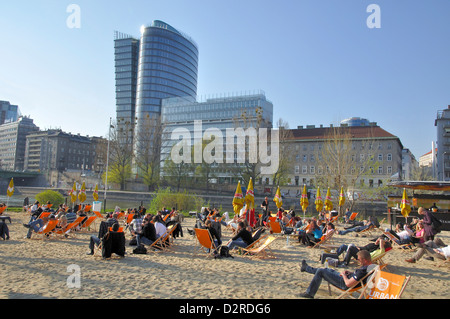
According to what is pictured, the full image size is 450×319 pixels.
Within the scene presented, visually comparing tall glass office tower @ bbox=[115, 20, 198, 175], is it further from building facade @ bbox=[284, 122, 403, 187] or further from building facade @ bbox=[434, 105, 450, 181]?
building facade @ bbox=[434, 105, 450, 181]

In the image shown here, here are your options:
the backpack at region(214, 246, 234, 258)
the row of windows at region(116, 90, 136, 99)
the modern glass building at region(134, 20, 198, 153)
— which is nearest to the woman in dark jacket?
the backpack at region(214, 246, 234, 258)

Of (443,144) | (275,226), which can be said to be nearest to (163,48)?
(443,144)

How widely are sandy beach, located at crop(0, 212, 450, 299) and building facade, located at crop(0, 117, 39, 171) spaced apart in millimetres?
147932

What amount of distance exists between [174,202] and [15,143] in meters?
140

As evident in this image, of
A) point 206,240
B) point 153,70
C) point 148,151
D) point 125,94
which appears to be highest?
point 153,70

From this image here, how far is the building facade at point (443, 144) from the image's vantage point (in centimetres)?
7006

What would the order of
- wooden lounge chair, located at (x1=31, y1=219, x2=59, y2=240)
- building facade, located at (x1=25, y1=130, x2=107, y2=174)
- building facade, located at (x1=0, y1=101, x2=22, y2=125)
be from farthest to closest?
building facade, located at (x1=0, y1=101, x2=22, y2=125), building facade, located at (x1=25, y1=130, x2=107, y2=174), wooden lounge chair, located at (x1=31, y1=219, x2=59, y2=240)

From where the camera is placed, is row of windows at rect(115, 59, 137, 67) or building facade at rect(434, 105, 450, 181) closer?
building facade at rect(434, 105, 450, 181)

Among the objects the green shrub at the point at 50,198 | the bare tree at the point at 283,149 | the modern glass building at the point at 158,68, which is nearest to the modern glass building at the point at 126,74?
the modern glass building at the point at 158,68

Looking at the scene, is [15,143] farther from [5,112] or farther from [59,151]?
[5,112]

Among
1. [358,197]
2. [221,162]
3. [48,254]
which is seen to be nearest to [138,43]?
[221,162]

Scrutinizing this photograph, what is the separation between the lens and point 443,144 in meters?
71.0

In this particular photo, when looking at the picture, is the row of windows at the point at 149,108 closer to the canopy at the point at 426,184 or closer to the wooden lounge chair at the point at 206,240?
the canopy at the point at 426,184

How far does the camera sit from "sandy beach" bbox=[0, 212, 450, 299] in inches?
226
